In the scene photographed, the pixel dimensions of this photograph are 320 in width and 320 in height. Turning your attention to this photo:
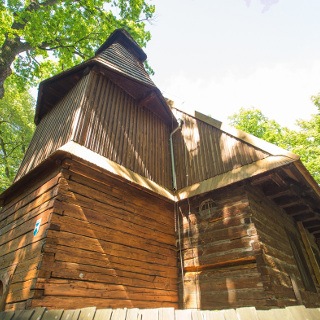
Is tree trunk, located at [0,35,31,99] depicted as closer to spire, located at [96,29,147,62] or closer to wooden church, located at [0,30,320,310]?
wooden church, located at [0,30,320,310]

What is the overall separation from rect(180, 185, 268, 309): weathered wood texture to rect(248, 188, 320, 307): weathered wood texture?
226 millimetres

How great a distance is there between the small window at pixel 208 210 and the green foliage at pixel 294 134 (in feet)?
49.9

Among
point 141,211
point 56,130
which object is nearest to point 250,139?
point 141,211

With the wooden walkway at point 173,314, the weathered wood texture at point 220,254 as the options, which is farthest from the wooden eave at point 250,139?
the wooden walkway at point 173,314

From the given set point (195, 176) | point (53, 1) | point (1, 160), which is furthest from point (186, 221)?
point (1, 160)

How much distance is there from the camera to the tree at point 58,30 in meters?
11.0

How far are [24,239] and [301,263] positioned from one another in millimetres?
8239

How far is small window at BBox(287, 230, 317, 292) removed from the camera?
7.32 metres

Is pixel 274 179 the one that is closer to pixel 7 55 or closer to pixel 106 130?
pixel 106 130

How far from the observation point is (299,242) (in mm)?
8500

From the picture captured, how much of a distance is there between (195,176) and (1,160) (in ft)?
54.9

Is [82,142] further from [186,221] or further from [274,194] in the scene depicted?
[274,194]

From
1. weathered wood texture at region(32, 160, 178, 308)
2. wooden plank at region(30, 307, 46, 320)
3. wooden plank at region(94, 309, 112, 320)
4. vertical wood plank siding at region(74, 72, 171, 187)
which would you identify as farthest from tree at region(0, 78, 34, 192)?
wooden plank at region(94, 309, 112, 320)

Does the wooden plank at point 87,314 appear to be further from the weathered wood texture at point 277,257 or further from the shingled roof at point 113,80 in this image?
the shingled roof at point 113,80
